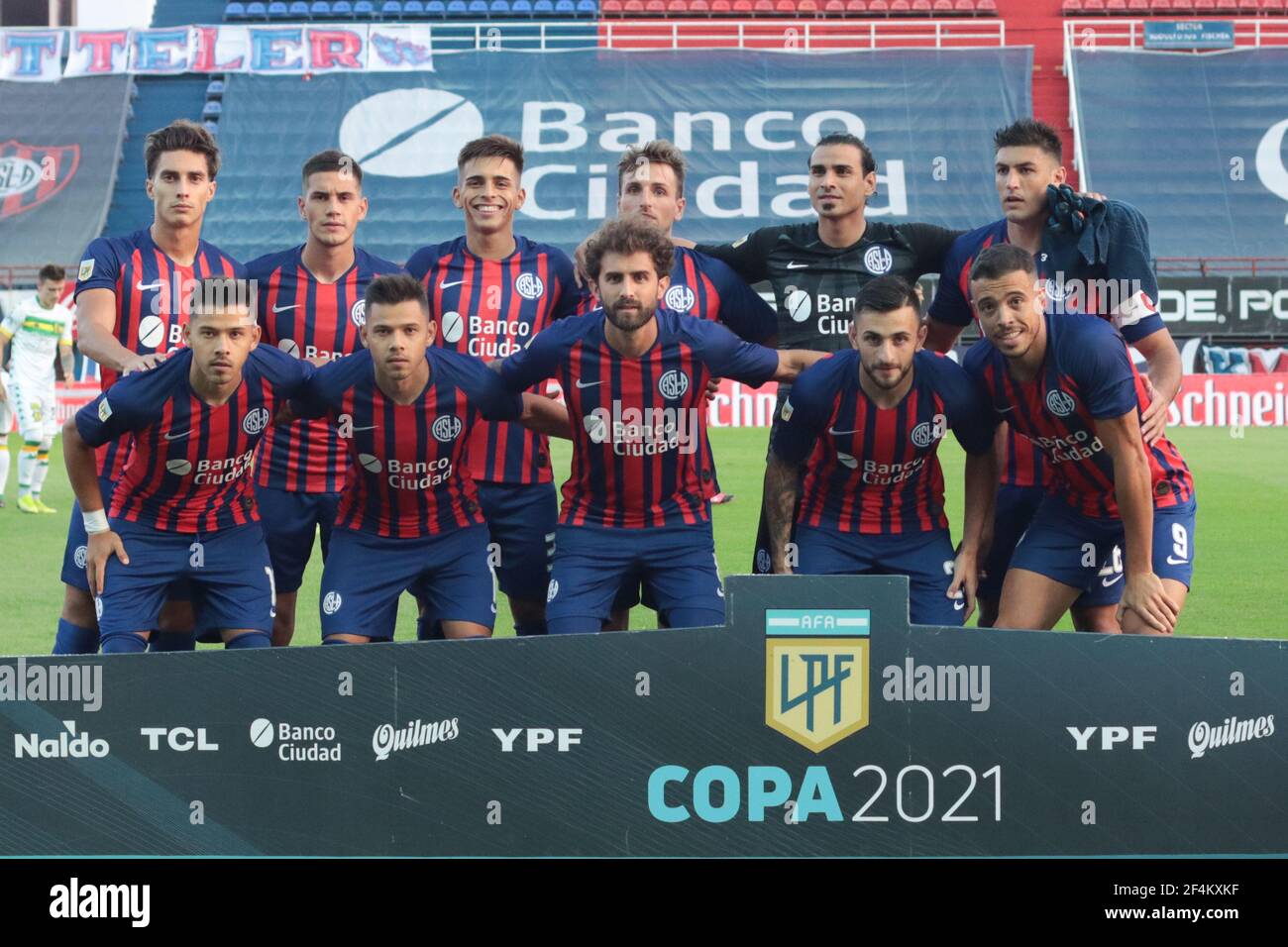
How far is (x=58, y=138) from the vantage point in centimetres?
2648

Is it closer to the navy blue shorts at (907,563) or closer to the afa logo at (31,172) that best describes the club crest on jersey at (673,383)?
the navy blue shorts at (907,563)

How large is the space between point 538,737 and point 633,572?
1.68 metres

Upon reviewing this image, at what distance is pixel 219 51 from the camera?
26625mm

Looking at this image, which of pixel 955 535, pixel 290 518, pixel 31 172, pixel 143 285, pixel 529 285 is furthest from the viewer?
pixel 31 172

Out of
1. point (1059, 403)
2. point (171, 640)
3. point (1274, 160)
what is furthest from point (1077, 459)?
point (1274, 160)

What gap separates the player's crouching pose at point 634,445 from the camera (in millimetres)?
5055

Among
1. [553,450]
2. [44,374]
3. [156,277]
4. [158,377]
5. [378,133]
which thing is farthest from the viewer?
[378,133]

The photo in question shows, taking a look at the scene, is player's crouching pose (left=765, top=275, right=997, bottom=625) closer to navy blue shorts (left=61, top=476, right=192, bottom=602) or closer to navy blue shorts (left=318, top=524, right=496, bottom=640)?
navy blue shorts (left=318, top=524, right=496, bottom=640)

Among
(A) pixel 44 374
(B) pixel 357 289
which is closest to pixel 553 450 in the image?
(A) pixel 44 374

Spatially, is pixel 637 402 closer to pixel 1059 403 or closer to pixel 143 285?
pixel 1059 403

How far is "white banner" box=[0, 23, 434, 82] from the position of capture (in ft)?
86.6

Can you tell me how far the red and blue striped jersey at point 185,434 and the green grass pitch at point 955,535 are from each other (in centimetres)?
149

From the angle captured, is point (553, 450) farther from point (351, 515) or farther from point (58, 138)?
point (58, 138)
